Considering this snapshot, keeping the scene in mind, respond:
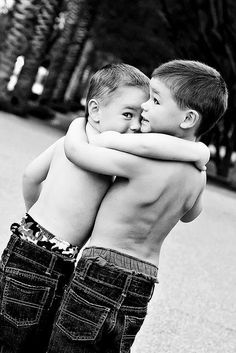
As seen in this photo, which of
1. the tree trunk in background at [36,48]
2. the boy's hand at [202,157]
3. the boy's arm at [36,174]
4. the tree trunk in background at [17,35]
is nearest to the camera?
the boy's hand at [202,157]

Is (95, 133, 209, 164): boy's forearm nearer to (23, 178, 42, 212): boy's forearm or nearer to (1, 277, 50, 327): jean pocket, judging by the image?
(23, 178, 42, 212): boy's forearm

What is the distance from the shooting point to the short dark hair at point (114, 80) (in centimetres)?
262

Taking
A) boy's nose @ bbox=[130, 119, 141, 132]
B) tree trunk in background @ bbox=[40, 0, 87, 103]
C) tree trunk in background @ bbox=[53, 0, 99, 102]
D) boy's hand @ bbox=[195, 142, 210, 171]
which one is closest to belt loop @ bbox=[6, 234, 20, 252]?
boy's nose @ bbox=[130, 119, 141, 132]

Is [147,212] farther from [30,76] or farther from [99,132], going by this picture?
[30,76]

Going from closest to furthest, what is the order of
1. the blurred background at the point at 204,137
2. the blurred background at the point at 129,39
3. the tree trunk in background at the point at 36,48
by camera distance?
the blurred background at the point at 204,137
the blurred background at the point at 129,39
the tree trunk in background at the point at 36,48

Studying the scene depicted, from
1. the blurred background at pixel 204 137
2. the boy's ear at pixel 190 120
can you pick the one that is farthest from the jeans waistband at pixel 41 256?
the blurred background at pixel 204 137

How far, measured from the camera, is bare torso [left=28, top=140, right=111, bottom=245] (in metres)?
2.59

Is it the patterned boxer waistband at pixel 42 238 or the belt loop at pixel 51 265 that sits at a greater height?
the patterned boxer waistband at pixel 42 238

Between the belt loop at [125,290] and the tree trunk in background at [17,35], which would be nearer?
the belt loop at [125,290]

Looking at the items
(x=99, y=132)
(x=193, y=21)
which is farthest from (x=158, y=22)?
(x=99, y=132)

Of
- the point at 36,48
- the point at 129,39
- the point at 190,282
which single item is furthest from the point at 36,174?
the point at 129,39

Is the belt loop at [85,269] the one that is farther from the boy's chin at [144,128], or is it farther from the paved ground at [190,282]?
the paved ground at [190,282]

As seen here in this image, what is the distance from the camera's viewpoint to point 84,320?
2484 mm

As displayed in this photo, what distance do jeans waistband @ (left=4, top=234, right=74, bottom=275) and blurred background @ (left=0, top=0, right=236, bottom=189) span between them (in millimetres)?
13952
